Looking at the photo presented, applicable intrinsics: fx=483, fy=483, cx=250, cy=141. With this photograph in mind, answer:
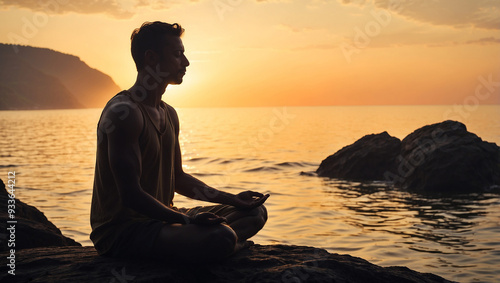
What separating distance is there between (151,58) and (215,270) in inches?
71.1

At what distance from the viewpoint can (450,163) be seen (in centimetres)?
1550

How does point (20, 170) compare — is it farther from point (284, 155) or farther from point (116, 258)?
point (116, 258)

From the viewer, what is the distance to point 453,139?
625 inches

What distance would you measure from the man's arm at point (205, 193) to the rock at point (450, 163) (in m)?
12.3

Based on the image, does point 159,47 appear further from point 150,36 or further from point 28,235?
point 28,235

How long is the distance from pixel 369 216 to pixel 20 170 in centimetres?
1671

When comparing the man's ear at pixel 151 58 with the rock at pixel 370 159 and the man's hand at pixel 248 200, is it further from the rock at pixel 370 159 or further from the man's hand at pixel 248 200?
the rock at pixel 370 159

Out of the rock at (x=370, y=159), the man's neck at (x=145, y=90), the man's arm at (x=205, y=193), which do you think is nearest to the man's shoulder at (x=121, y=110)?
the man's neck at (x=145, y=90)

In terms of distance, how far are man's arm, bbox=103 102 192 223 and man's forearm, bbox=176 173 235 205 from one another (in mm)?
773

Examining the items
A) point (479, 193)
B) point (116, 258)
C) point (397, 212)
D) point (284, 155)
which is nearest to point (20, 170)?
point (284, 155)

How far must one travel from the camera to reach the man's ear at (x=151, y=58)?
3.98m

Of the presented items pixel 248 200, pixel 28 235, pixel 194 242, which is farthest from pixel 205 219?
pixel 28 235

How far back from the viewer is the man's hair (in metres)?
3.96

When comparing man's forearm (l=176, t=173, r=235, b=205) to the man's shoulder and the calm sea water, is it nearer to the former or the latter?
the man's shoulder
